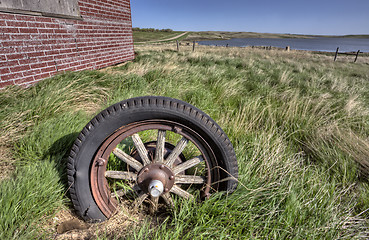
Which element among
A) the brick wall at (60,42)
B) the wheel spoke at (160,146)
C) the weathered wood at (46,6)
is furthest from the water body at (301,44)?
the wheel spoke at (160,146)

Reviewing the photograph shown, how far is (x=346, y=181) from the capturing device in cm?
188

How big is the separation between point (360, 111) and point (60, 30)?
6616 mm

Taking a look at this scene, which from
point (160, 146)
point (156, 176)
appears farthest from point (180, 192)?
point (160, 146)

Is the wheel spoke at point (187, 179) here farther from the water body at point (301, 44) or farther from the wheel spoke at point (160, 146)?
the water body at point (301, 44)

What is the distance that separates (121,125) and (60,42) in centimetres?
440

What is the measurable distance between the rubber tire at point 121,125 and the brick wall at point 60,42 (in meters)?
3.19

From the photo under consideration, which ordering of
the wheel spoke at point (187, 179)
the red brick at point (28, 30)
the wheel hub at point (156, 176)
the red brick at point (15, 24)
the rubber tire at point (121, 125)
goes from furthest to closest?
the red brick at point (28, 30), the red brick at point (15, 24), the wheel spoke at point (187, 179), the wheel hub at point (156, 176), the rubber tire at point (121, 125)

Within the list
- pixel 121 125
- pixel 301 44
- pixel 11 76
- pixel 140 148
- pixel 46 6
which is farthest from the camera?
pixel 301 44

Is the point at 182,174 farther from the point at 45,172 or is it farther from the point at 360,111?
the point at 360,111

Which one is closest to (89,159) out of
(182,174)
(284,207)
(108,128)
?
(108,128)

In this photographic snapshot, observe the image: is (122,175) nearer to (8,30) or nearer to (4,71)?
(4,71)

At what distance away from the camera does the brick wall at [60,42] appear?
3.30 m

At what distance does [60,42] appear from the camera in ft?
14.4

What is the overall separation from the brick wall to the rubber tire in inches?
125
